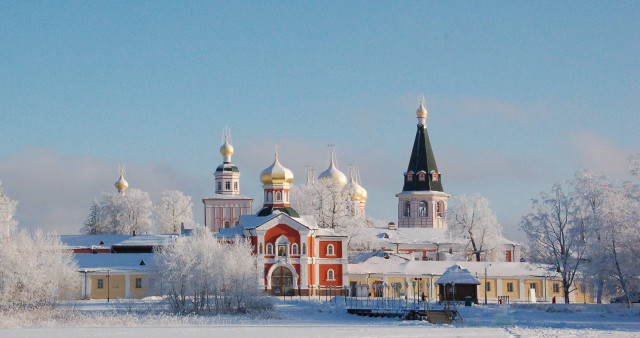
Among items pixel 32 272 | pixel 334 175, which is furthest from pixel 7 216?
pixel 334 175

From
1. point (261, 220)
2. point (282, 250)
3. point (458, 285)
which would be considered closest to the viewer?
point (458, 285)

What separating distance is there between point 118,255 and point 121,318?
2094 cm

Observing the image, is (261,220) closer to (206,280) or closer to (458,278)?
(206,280)

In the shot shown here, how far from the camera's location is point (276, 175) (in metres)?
64.1

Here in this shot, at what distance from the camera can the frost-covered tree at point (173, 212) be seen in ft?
306

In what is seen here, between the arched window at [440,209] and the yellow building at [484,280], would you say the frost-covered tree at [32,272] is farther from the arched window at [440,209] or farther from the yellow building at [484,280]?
the arched window at [440,209]

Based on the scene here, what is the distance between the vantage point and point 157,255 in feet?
176

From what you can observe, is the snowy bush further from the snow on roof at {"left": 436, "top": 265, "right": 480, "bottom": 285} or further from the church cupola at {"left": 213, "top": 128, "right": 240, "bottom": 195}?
the church cupola at {"left": 213, "top": 128, "right": 240, "bottom": 195}

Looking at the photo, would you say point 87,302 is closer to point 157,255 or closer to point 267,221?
point 157,255

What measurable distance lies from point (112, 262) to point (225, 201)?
1075 inches

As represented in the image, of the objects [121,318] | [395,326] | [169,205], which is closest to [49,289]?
[121,318]

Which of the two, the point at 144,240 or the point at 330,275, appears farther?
the point at 144,240

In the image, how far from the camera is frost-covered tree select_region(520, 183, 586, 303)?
169 feet

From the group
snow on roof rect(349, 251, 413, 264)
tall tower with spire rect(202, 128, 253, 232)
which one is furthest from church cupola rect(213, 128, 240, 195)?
snow on roof rect(349, 251, 413, 264)
